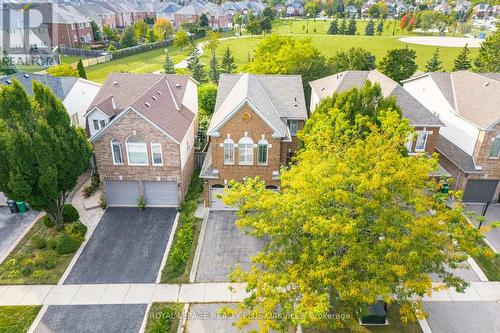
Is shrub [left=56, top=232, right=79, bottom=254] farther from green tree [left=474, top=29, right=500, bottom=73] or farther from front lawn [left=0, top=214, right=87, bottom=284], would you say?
green tree [left=474, top=29, right=500, bottom=73]

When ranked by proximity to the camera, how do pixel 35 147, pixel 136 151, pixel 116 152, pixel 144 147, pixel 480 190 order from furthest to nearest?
pixel 480 190
pixel 116 152
pixel 136 151
pixel 144 147
pixel 35 147

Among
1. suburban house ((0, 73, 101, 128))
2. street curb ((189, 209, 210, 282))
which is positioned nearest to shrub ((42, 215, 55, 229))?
street curb ((189, 209, 210, 282))

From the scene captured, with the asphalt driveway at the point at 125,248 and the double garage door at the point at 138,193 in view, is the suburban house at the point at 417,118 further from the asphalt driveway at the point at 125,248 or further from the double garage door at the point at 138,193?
the asphalt driveway at the point at 125,248

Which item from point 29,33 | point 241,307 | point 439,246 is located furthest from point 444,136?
point 29,33

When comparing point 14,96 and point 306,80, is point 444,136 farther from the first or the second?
point 14,96

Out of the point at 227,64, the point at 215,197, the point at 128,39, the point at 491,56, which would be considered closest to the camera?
the point at 215,197

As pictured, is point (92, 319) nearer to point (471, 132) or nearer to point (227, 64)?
point (471, 132)

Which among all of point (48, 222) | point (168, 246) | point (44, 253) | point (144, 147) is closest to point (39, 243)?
point (44, 253)
